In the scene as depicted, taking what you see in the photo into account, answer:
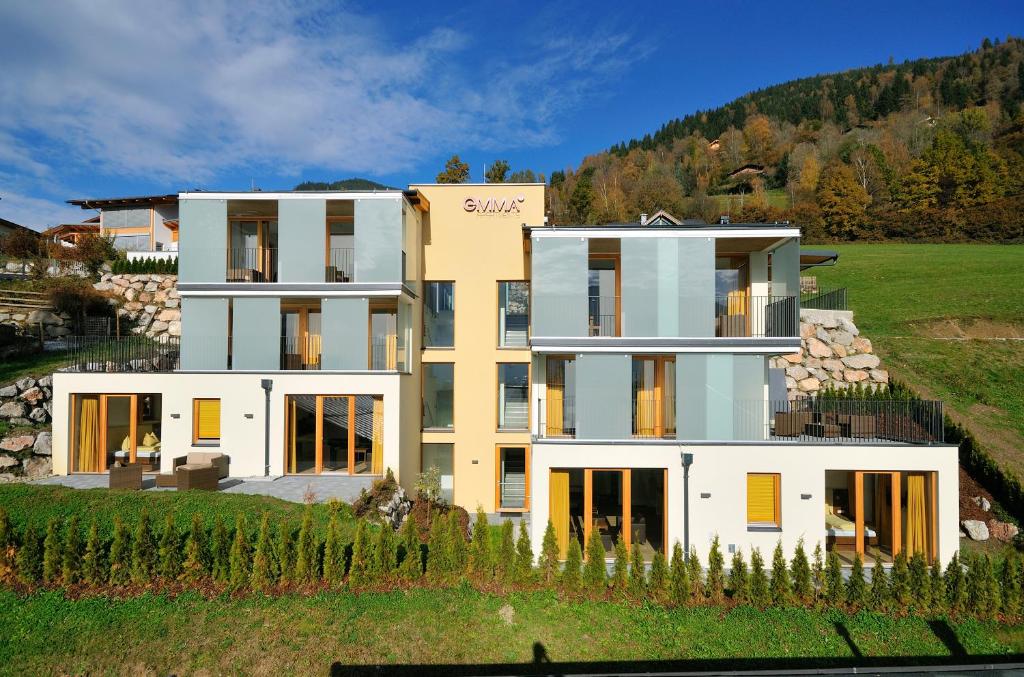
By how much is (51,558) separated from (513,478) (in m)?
11.1

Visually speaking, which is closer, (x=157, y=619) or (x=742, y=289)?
(x=157, y=619)

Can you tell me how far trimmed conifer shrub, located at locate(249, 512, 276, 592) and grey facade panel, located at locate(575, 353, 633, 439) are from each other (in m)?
6.66

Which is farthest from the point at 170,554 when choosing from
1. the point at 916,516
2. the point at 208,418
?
the point at 916,516

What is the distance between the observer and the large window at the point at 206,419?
1469 centimetres

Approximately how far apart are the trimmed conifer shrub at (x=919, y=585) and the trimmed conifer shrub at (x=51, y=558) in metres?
14.4

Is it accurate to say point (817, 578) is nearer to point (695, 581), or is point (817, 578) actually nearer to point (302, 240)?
point (695, 581)

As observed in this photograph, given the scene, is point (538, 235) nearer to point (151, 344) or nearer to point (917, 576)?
point (917, 576)

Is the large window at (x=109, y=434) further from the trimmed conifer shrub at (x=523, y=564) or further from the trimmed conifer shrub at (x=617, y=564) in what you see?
the trimmed conifer shrub at (x=617, y=564)

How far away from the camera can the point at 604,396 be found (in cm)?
1241

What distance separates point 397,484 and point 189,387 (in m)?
6.43

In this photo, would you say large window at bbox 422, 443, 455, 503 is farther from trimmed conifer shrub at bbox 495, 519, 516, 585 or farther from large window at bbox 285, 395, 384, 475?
trimmed conifer shrub at bbox 495, 519, 516, 585

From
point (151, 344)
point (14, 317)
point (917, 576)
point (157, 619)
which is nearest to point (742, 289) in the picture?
point (917, 576)

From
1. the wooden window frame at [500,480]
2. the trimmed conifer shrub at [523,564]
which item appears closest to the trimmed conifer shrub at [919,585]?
the trimmed conifer shrub at [523,564]

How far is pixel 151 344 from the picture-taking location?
1596 cm
